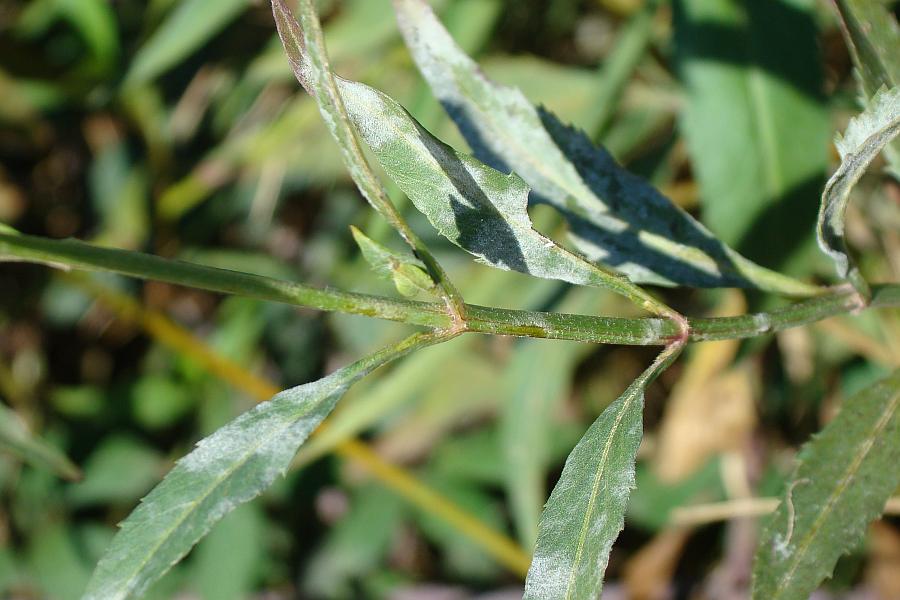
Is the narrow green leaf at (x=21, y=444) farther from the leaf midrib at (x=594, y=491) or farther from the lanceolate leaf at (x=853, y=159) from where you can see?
the lanceolate leaf at (x=853, y=159)

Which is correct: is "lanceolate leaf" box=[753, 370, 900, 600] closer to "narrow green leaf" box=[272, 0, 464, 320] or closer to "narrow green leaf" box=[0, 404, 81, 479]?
"narrow green leaf" box=[272, 0, 464, 320]

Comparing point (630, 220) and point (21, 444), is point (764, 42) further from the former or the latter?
point (21, 444)

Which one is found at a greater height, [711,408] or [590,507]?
[590,507]

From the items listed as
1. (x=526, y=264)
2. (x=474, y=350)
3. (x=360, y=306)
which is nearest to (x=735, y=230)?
(x=526, y=264)

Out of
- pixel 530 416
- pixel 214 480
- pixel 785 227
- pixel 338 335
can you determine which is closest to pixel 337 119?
pixel 214 480

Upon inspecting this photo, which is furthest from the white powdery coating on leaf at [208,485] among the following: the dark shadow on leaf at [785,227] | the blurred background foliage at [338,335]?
the blurred background foliage at [338,335]

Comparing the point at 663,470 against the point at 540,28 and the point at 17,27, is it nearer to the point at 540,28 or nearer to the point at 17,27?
the point at 540,28

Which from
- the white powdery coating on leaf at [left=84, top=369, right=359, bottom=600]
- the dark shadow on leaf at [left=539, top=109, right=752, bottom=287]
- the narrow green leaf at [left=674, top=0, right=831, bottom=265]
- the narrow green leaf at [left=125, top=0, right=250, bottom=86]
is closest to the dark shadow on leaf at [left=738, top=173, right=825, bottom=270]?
the narrow green leaf at [left=674, top=0, right=831, bottom=265]
